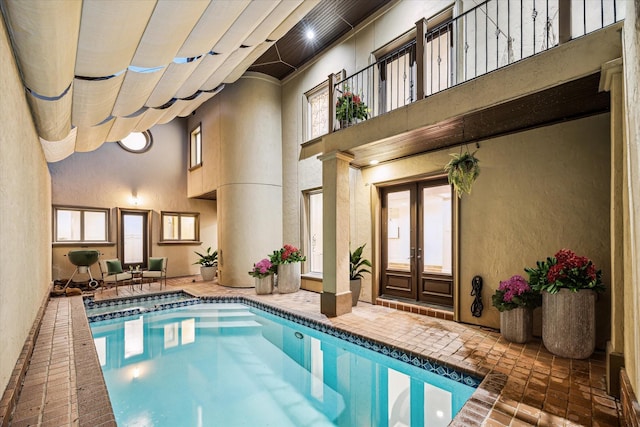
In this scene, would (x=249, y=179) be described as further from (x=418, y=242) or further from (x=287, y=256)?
(x=418, y=242)

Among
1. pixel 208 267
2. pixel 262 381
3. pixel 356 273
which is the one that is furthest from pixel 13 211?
pixel 208 267

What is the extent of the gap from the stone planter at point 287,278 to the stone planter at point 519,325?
174 inches

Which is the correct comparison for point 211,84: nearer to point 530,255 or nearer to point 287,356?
point 287,356

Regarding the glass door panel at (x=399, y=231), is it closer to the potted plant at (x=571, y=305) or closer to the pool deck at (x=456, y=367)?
the pool deck at (x=456, y=367)

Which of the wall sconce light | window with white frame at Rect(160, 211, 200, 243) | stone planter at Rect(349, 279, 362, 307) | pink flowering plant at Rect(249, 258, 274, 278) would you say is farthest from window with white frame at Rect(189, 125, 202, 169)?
stone planter at Rect(349, 279, 362, 307)

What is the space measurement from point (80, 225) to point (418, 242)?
890 centimetres

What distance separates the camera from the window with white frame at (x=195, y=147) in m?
9.81

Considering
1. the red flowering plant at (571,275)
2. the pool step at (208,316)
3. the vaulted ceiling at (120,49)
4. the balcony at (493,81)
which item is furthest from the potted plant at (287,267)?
the red flowering plant at (571,275)

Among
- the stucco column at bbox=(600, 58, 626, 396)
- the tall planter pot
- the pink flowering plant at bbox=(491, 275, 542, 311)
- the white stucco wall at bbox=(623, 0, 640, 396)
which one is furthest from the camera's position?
the pink flowering plant at bbox=(491, 275, 542, 311)

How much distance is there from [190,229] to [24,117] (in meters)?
7.81

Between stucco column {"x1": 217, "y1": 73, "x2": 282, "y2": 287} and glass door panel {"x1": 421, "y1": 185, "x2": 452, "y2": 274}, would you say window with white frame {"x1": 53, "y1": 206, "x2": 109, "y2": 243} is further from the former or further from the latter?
glass door panel {"x1": 421, "y1": 185, "x2": 452, "y2": 274}

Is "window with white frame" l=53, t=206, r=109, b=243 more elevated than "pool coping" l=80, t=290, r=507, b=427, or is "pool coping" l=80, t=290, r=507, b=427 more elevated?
"window with white frame" l=53, t=206, r=109, b=243

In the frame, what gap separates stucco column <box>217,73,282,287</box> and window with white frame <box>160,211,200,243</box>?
102 inches

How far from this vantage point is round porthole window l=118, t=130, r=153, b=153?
9.01m
